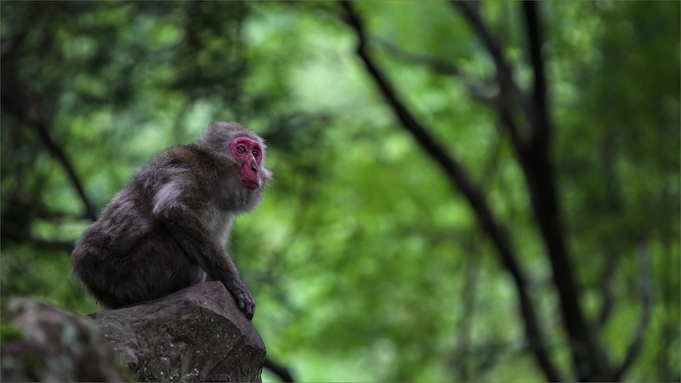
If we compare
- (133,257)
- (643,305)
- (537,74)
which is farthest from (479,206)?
(133,257)

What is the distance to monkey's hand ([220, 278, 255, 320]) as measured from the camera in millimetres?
4965

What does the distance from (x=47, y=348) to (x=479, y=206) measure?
29.5 ft

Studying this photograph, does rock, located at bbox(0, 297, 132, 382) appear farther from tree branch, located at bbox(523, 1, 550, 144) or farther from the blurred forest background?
tree branch, located at bbox(523, 1, 550, 144)

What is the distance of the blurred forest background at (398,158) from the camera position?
1018cm

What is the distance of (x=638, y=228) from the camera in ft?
36.6

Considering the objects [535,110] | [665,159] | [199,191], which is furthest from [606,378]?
[199,191]

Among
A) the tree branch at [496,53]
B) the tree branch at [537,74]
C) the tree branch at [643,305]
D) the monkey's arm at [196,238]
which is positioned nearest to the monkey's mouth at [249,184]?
the monkey's arm at [196,238]

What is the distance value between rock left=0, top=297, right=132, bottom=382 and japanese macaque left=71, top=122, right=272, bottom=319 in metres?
1.82

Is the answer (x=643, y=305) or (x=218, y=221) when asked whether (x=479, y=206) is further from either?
(x=218, y=221)

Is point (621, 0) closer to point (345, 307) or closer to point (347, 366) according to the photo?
point (345, 307)

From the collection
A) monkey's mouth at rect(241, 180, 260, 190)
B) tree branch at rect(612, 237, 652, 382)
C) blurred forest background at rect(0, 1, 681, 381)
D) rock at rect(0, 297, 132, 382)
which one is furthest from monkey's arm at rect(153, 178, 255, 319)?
tree branch at rect(612, 237, 652, 382)

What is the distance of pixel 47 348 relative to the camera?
3.06m

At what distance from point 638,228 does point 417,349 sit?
3669mm

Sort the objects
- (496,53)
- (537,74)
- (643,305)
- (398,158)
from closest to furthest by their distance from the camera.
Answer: (537,74) → (496,53) → (643,305) → (398,158)
